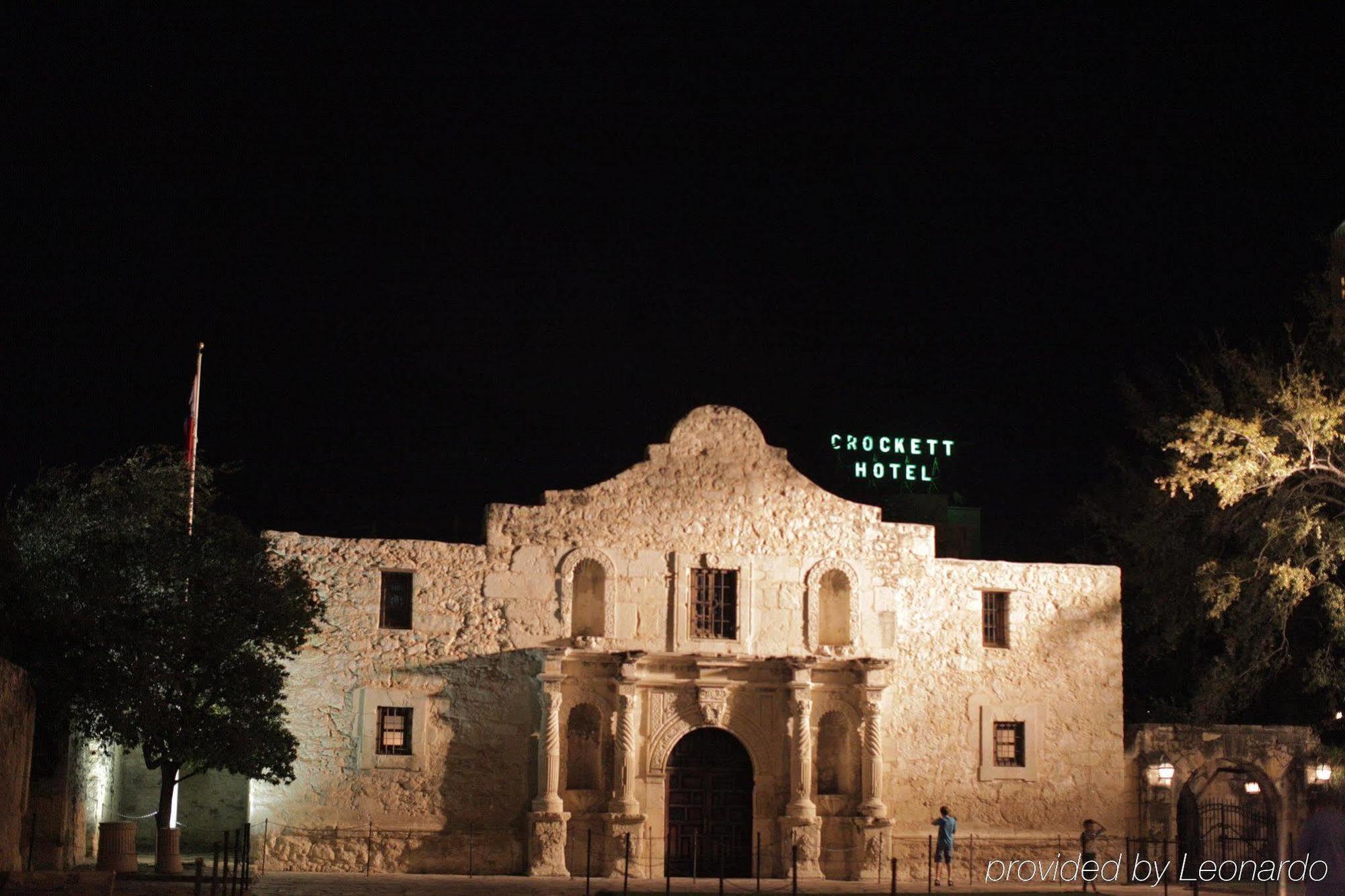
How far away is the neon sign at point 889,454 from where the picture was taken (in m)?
67.9

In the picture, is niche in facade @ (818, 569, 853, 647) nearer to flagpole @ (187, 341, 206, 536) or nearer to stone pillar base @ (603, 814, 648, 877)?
stone pillar base @ (603, 814, 648, 877)

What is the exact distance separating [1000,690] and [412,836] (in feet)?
41.1

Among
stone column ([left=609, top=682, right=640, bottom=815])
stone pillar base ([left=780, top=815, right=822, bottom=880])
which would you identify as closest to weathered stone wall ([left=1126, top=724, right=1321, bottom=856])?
stone pillar base ([left=780, top=815, right=822, bottom=880])

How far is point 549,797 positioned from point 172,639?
8.00m

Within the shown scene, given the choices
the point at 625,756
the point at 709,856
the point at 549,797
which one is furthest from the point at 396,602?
the point at 709,856

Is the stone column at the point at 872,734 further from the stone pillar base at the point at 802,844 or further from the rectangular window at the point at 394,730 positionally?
the rectangular window at the point at 394,730

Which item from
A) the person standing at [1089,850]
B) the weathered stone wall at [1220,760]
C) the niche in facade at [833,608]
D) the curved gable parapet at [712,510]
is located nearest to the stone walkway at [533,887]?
the person standing at [1089,850]

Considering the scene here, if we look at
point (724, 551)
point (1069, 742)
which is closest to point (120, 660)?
point (724, 551)

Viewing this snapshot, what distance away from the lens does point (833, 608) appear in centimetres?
3481

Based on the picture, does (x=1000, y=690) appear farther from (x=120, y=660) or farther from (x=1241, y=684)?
(x=120, y=660)

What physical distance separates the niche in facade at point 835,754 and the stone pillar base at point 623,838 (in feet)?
13.5

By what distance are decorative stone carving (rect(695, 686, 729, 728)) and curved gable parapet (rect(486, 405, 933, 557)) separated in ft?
9.62

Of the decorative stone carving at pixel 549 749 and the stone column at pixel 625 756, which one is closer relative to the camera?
the decorative stone carving at pixel 549 749

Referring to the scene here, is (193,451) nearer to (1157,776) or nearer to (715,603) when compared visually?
(715,603)
